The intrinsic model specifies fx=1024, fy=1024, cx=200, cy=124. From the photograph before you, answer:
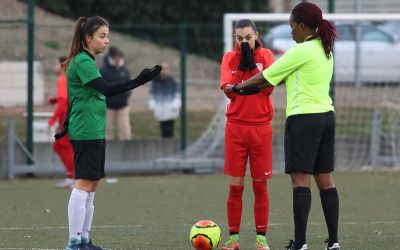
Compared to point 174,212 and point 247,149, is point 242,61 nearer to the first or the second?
point 247,149

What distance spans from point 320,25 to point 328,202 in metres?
1.43

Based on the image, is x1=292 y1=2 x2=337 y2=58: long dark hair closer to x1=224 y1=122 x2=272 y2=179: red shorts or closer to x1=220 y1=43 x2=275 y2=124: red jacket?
x1=220 y1=43 x2=275 y2=124: red jacket

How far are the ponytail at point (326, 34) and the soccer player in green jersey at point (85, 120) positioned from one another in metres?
1.76

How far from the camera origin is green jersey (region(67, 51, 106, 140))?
27.3 feet

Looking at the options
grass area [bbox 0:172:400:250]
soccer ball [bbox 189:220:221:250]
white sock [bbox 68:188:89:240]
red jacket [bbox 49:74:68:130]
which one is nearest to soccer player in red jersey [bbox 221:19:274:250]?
soccer ball [bbox 189:220:221:250]

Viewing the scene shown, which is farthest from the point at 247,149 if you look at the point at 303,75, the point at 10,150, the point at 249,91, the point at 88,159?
the point at 10,150

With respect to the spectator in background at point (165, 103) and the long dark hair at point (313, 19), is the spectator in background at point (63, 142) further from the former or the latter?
the long dark hair at point (313, 19)

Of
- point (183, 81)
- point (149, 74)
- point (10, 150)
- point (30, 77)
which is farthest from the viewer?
point (183, 81)

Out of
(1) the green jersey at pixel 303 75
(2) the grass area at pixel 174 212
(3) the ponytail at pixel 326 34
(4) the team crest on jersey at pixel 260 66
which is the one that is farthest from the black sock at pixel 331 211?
(4) the team crest on jersey at pixel 260 66

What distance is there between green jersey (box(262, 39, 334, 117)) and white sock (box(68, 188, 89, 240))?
1.80 metres

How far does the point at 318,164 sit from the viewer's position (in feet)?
27.0

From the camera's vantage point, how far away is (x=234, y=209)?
28.8ft

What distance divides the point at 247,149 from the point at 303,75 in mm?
1060

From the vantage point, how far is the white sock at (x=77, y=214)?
8258 mm
